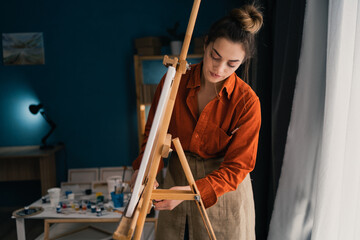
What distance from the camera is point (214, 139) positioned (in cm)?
106

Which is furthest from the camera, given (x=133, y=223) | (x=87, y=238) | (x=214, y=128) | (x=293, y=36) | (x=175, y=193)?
(x=87, y=238)

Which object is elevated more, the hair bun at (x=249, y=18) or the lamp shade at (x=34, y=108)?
the hair bun at (x=249, y=18)

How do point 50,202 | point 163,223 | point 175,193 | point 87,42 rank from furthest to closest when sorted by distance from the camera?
point 87,42, point 50,202, point 163,223, point 175,193

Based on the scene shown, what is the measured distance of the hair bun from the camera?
91 cm

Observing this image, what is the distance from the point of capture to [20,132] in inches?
138

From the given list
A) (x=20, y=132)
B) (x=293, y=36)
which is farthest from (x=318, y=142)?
(x=20, y=132)

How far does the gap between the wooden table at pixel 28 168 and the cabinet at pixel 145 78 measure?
3.48 ft

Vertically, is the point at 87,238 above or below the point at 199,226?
below

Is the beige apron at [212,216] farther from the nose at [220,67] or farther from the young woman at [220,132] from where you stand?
the nose at [220,67]

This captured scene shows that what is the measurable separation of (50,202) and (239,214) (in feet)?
5.77

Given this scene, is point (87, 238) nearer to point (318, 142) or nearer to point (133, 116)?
point (133, 116)

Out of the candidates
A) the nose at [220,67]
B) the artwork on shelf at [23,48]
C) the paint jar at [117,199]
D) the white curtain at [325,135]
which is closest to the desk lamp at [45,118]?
the artwork on shelf at [23,48]

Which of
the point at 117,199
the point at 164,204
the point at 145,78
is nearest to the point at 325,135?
the point at 164,204

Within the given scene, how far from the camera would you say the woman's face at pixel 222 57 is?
920 mm
